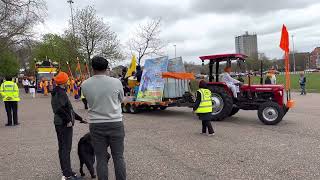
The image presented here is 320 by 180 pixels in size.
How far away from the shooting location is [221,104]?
464 inches

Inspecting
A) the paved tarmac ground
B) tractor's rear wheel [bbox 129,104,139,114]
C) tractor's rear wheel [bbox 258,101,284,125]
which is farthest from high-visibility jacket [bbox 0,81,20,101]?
tractor's rear wheel [bbox 258,101,284,125]

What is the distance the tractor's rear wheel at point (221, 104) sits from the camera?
38.1 feet

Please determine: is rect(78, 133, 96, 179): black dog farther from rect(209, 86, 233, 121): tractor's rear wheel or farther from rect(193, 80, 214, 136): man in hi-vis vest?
rect(209, 86, 233, 121): tractor's rear wheel

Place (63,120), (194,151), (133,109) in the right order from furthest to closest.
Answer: (133,109) < (194,151) < (63,120)

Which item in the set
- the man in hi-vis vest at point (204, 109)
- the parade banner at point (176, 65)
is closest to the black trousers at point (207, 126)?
the man in hi-vis vest at point (204, 109)

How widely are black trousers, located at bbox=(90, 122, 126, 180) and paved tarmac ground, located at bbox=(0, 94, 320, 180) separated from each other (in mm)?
1233

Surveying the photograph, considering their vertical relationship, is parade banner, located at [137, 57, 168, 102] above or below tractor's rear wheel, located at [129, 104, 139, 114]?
above

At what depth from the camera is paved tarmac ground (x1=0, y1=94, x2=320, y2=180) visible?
607 centimetres

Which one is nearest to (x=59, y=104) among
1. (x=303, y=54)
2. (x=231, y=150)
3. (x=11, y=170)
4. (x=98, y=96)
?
(x=98, y=96)

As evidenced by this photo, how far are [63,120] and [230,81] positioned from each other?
7.48m

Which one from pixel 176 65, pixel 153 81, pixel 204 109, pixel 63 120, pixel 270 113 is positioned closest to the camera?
pixel 63 120

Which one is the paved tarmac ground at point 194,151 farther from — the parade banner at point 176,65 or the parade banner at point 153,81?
the parade banner at point 176,65

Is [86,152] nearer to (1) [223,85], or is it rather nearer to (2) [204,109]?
(2) [204,109]

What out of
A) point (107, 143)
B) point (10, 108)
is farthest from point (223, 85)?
point (107, 143)
